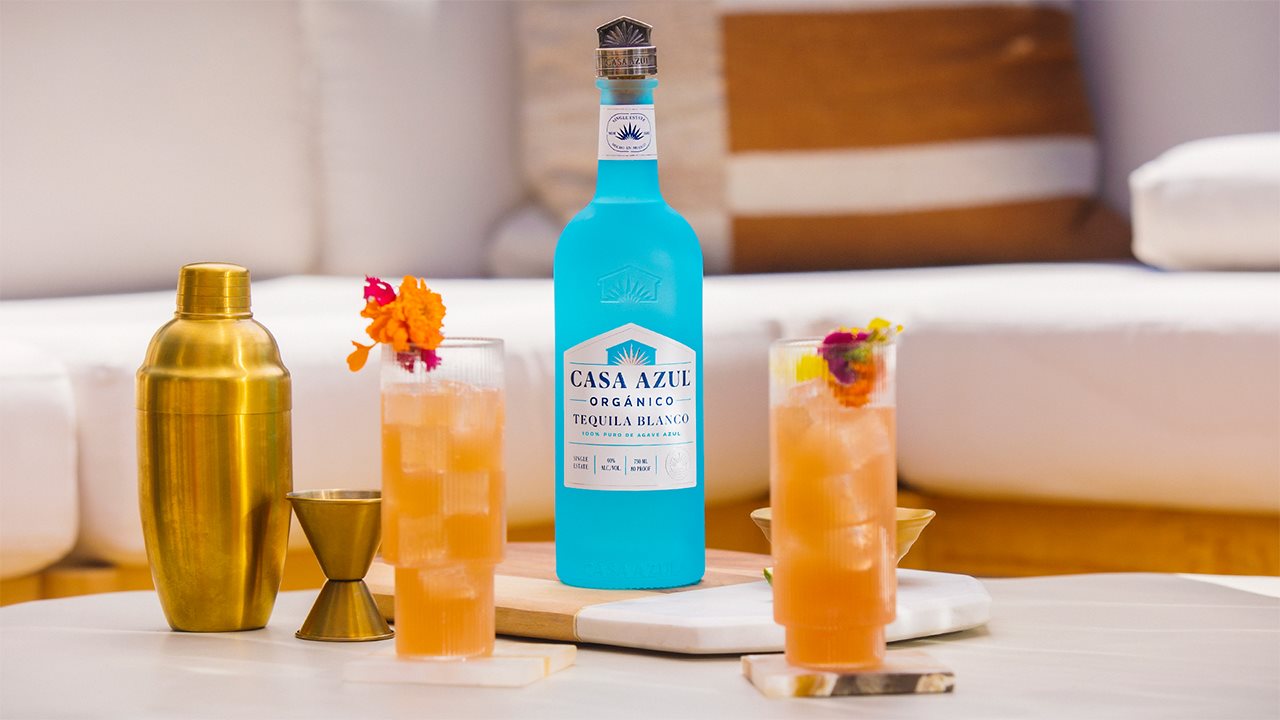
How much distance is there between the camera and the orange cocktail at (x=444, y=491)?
821 millimetres

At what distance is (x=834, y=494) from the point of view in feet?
2.57

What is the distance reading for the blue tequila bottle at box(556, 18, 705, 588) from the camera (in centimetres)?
97

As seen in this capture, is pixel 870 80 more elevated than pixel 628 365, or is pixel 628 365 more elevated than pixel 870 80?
pixel 870 80

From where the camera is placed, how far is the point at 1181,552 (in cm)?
163

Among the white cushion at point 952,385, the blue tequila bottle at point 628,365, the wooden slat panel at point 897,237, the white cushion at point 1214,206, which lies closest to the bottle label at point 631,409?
the blue tequila bottle at point 628,365

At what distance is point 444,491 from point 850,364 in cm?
23

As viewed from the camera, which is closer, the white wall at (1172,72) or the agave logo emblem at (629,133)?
the agave logo emblem at (629,133)

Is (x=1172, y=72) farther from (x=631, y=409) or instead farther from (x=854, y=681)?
(x=854, y=681)

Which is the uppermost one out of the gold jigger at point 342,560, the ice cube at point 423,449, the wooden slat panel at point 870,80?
the wooden slat panel at point 870,80

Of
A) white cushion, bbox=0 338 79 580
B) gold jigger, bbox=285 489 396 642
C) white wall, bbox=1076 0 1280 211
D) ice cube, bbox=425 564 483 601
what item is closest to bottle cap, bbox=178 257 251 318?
gold jigger, bbox=285 489 396 642

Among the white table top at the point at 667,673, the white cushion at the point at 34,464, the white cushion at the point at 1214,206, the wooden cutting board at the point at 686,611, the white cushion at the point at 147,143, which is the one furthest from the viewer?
the white cushion at the point at 147,143

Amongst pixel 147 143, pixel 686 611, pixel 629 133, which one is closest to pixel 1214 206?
pixel 629 133

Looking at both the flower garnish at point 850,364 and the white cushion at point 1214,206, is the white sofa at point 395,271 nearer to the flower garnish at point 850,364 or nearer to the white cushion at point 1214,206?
the white cushion at point 1214,206

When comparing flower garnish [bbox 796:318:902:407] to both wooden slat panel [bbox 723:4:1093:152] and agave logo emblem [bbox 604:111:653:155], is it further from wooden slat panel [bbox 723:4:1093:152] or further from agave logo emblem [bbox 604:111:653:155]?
wooden slat panel [bbox 723:4:1093:152]
